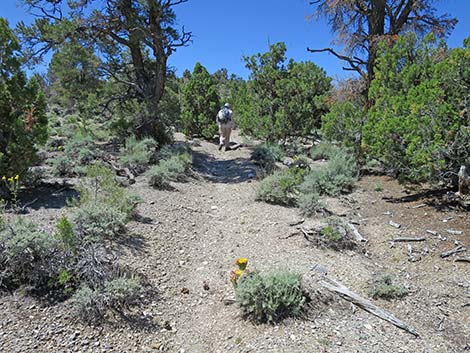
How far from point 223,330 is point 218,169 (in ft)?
21.8

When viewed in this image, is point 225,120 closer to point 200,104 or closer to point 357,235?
point 200,104

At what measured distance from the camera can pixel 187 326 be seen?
322 cm

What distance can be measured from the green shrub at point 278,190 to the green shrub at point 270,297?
10.2 ft

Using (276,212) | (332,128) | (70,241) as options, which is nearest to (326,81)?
(332,128)

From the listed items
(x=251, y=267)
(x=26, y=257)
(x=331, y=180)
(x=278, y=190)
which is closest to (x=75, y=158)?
Answer: (x=278, y=190)

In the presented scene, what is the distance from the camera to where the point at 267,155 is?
965 centimetres

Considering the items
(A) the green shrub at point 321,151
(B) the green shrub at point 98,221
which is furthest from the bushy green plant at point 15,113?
(A) the green shrub at point 321,151

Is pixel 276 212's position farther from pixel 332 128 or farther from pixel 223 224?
pixel 332 128

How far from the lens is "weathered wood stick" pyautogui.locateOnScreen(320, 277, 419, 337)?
3.12 metres

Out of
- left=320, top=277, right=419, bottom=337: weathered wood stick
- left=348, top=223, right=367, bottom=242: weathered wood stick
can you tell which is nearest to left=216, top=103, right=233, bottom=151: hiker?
left=348, top=223, right=367, bottom=242: weathered wood stick

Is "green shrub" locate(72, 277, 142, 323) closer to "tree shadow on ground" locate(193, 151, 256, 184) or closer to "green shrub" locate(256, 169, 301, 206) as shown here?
"green shrub" locate(256, 169, 301, 206)

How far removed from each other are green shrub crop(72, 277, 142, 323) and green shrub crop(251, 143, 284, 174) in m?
6.19

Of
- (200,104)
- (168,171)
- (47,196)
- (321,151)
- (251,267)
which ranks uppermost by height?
(200,104)

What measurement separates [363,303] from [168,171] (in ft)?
16.5
